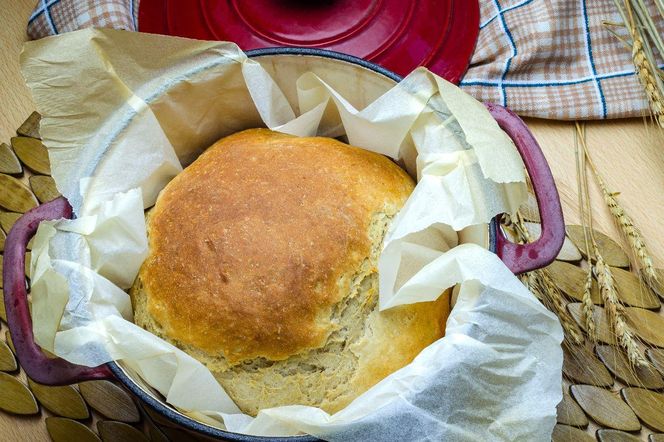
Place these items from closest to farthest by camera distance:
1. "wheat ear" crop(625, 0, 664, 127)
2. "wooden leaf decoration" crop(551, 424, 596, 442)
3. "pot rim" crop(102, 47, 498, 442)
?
"pot rim" crop(102, 47, 498, 442) → "wooden leaf decoration" crop(551, 424, 596, 442) → "wheat ear" crop(625, 0, 664, 127)

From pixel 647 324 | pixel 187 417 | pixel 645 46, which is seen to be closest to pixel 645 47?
pixel 645 46

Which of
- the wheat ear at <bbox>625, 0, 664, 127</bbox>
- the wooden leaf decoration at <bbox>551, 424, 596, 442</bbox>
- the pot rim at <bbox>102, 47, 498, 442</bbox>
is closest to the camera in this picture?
the pot rim at <bbox>102, 47, 498, 442</bbox>

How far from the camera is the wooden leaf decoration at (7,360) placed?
91 cm

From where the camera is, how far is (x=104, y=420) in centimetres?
89

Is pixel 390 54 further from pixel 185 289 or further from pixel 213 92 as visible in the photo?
pixel 185 289

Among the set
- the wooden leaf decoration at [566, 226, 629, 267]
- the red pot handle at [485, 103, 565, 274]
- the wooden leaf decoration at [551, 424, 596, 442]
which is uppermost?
the red pot handle at [485, 103, 565, 274]

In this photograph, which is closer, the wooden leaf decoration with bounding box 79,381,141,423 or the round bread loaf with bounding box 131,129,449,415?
the round bread loaf with bounding box 131,129,449,415

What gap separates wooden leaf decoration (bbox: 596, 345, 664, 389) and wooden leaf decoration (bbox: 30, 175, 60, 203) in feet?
2.28

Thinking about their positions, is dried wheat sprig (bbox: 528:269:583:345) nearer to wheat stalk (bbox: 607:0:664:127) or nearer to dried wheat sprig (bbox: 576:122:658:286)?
dried wheat sprig (bbox: 576:122:658:286)

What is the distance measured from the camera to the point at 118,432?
878 mm

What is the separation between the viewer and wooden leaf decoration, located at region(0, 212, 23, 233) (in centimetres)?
98

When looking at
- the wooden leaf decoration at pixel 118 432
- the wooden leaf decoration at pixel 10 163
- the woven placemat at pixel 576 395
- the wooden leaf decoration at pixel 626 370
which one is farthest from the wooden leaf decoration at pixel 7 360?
the wooden leaf decoration at pixel 626 370

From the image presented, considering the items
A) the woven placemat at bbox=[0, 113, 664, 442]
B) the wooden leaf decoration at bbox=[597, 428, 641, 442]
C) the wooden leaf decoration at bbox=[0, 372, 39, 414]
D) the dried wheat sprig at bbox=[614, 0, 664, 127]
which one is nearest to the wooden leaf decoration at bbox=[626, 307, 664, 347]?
the woven placemat at bbox=[0, 113, 664, 442]

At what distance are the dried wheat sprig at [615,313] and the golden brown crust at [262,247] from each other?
286mm
